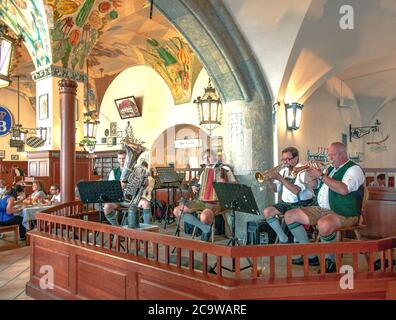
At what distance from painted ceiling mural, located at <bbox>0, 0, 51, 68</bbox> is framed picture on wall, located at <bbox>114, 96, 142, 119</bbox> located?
17.5ft

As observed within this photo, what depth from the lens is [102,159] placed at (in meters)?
15.2

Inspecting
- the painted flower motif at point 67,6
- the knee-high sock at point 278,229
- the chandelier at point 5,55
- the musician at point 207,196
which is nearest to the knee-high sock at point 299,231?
the knee-high sock at point 278,229

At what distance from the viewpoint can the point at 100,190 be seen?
4316 millimetres

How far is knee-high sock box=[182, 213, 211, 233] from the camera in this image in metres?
4.80

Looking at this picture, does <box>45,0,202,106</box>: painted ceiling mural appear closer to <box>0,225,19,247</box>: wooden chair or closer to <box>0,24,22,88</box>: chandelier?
<box>0,225,19,247</box>: wooden chair

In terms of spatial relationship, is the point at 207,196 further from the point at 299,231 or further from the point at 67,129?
the point at 67,129

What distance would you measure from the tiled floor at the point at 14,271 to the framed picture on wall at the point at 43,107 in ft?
11.7

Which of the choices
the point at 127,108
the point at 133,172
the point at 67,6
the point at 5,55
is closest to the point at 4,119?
the point at 127,108

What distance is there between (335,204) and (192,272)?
1886mm

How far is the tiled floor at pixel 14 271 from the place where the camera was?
164 inches

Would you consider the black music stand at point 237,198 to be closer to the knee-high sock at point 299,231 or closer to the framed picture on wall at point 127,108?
the knee-high sock at point 299,231

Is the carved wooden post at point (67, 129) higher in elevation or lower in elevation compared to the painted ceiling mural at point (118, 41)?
lower

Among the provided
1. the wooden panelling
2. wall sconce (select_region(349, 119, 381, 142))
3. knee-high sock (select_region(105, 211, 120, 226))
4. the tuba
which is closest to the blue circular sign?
knee-high sock (select_region(105, 211, 120, 226))
